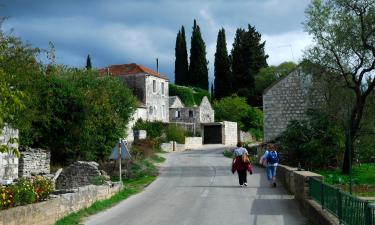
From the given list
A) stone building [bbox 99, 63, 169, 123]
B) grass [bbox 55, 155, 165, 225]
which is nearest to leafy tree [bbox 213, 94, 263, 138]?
stone building [bbox 99, 63, 169, 123]

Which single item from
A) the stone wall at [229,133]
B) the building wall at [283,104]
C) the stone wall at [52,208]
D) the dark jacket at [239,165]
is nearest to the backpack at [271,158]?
the dark jacket at [239,165]

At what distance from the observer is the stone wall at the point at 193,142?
62.6 metres

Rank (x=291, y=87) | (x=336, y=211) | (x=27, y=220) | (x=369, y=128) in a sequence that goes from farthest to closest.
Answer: (x=291, y=87) → (x=369, y=128) → (x=27, y=220) → (x=336, y=211)

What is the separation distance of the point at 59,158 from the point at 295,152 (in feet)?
51.1

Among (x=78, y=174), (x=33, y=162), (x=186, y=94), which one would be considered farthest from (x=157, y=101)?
(x=78, y=174)

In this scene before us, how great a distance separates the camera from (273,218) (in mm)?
13516

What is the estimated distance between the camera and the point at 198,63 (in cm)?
8912

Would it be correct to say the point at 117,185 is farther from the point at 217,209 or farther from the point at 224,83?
the point at 224,83

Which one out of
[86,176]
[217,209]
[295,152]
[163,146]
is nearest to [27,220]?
[217,209]

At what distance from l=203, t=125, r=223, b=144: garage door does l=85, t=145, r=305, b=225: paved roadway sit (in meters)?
46.6

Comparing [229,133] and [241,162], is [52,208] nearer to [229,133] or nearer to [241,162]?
[241,162]

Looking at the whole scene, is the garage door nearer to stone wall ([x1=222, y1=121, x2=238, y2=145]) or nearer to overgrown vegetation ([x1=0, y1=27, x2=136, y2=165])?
stone wall ([x1=222, y1=121, x2=238, y2=145])

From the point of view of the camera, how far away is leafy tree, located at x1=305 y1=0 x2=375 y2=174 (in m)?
29.5

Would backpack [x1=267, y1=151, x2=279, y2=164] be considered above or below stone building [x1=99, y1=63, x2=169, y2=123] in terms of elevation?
below
